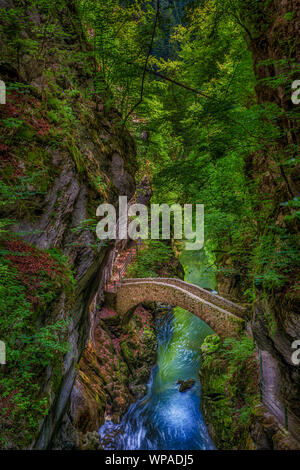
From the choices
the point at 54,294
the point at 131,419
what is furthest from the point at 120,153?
the point at 131,419

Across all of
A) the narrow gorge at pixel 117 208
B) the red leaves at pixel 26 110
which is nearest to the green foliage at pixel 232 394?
the narrow gorge at pixel 117 208

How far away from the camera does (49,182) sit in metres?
4.02

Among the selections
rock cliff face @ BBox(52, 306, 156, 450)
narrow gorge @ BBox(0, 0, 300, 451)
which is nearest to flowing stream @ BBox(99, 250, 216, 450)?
narrow gorge @ BBox(0, 0, 300, 451)

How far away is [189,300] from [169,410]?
14.1ft

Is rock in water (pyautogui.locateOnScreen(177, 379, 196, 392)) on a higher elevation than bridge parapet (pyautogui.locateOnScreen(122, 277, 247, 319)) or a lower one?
lower

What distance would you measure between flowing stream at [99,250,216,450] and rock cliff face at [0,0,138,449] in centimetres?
455

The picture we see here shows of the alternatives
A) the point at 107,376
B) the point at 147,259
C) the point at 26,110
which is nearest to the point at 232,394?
the point at 107,376

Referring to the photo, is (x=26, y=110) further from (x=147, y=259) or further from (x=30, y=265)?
(x=147, y=259)

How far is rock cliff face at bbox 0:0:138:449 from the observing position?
10.7 ft

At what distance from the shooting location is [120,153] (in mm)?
6750

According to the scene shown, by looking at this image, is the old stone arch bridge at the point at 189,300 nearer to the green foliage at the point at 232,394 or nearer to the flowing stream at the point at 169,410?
the green foliage at the point at 232,394

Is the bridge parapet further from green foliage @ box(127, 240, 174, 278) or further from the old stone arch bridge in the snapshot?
green foliage @ box(127, 240, 174, 278)
